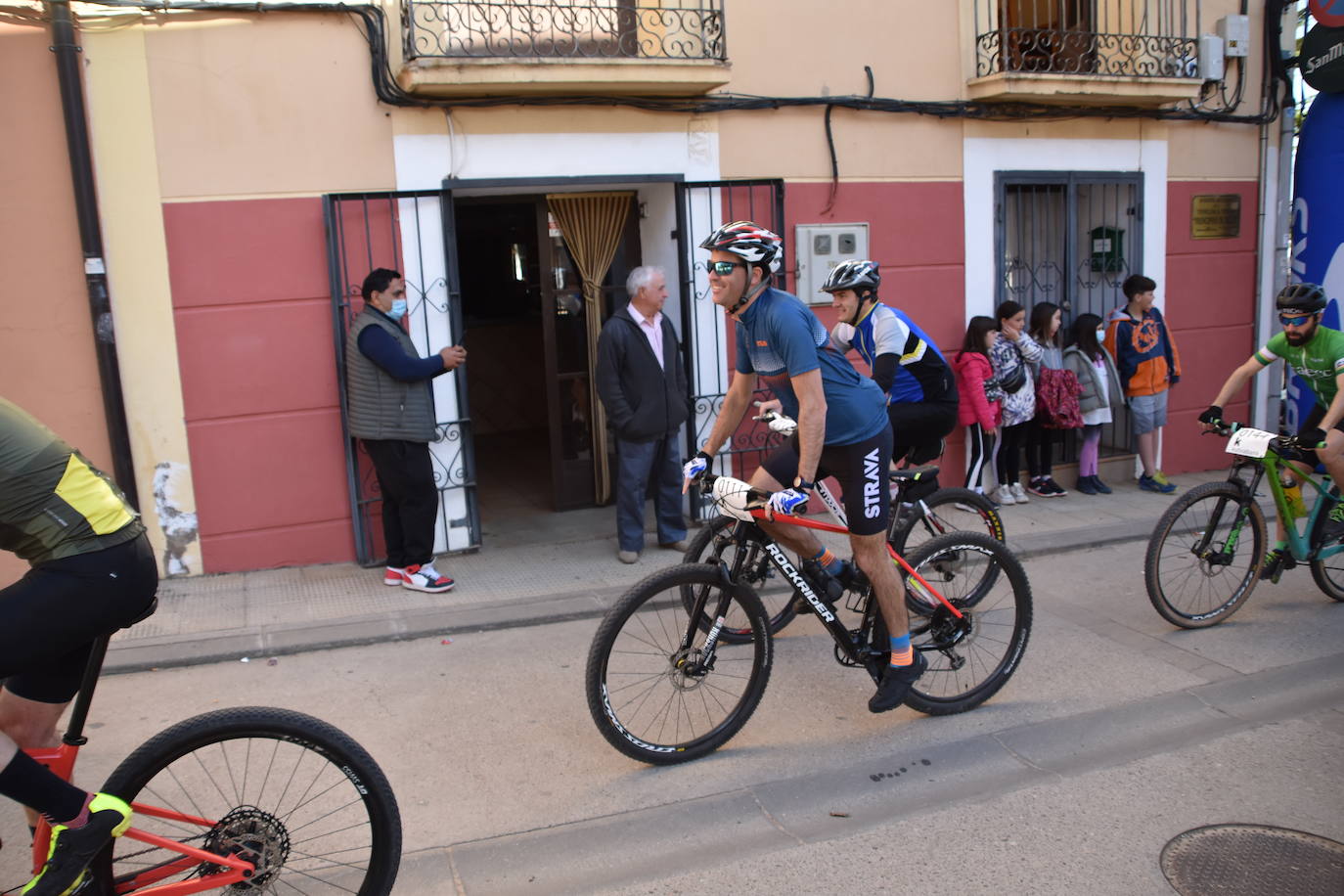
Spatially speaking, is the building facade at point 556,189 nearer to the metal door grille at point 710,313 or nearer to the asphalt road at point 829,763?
the metal door grille at point 710,313

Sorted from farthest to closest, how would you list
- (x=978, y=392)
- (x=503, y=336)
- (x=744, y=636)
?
(x=503, y=336)
(x=978, y=392)
(x=744, y=636)

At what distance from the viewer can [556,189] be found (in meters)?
7.21

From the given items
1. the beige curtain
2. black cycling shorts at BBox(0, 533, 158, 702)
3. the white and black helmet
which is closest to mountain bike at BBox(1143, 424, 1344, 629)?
the white and black helmet

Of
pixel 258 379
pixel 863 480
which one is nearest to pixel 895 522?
pixel 863 480

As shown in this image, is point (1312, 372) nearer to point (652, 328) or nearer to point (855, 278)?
point (855, 278)

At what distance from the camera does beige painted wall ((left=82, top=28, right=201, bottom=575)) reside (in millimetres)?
6129

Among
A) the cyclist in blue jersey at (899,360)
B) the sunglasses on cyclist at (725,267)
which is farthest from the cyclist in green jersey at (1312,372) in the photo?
the sunglasses on cyclist at (725,267)

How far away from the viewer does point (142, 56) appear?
617cm

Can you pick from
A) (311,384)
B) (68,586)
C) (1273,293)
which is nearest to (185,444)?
(311,384)

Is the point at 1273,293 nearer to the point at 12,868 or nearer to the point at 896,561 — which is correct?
the point at 896,561

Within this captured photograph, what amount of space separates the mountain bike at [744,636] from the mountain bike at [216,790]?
1.05 meters

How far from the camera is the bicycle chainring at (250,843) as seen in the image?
2.85 metres

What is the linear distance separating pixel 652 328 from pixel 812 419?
3080mm

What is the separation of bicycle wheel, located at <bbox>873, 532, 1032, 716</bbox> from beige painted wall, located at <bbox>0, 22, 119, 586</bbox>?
15.9ft
